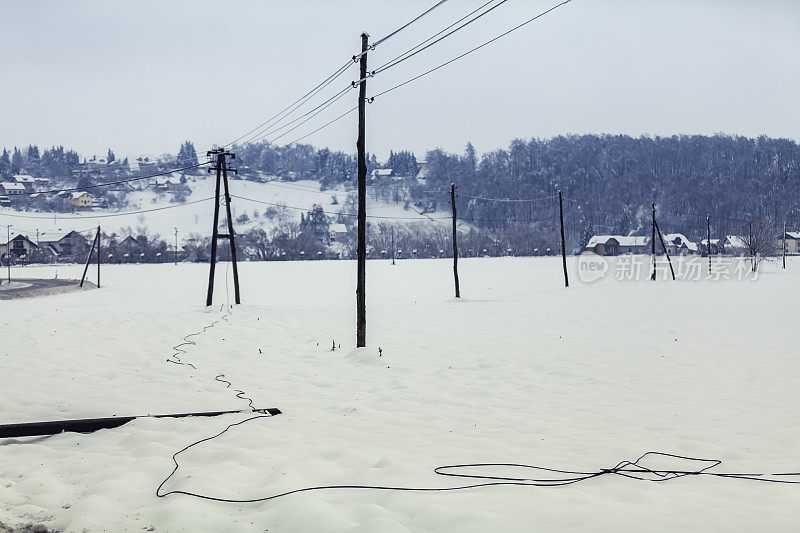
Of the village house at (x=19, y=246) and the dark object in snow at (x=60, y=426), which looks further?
the village house at (x=19, y=246)

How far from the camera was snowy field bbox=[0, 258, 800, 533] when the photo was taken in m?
3.76

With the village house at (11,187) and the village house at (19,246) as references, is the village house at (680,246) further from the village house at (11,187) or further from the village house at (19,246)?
the village house at (11,187)

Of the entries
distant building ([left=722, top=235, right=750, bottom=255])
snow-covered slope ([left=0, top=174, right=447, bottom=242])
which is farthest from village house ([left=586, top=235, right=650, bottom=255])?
snow-covered slope ([left=0, top=174, right=447, bottom=242])

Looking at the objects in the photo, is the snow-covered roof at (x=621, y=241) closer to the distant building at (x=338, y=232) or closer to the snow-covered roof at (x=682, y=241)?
the snow-covered roof at (x=682, y=241)

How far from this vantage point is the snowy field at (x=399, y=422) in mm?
3762

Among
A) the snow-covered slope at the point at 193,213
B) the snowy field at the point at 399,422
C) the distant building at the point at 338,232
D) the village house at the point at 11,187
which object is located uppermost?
the village house at the point at 11,187

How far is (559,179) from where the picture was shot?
547ft

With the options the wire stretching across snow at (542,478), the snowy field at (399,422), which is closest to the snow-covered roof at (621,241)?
the snowy field at (399,422)

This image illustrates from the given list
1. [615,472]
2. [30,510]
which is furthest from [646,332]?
[30,510]

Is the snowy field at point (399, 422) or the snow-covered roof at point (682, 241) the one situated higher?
the snow-covered roof at point (682, 241)

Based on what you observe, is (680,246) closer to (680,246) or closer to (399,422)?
(680,246)

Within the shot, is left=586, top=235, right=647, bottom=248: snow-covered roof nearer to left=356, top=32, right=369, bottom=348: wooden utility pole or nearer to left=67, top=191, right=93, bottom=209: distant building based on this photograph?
left=356, top=32, right=369, bottom=348: wooden utility pole

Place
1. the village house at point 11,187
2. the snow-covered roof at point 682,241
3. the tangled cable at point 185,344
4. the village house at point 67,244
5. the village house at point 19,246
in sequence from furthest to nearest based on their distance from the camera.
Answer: the village house at point 11,187, the snow-covered roof at point 682,241, the village house at point 67,244, the village house at point 19,246, the tangled cable at point 185,344

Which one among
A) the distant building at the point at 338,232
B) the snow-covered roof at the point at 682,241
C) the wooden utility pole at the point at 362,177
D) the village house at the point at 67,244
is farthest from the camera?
the distant building at the point at 338,232
